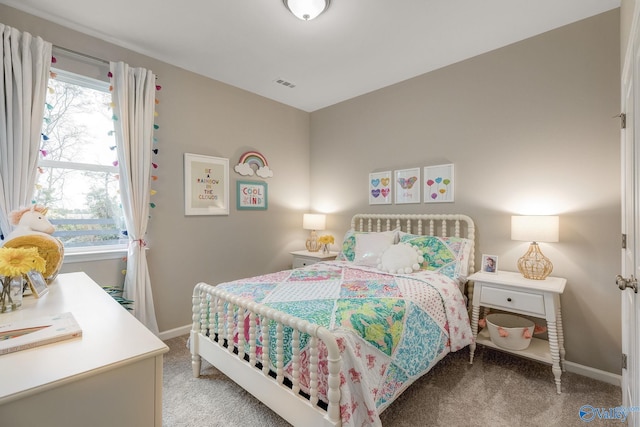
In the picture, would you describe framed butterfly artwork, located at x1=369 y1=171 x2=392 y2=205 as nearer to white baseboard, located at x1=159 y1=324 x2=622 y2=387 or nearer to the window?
white baseboard, located at x1=159 y1=324 x2=622 y2=387

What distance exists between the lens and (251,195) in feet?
11.8

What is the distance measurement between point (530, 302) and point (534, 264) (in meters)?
0.35

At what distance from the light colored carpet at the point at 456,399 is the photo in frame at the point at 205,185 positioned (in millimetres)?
1510

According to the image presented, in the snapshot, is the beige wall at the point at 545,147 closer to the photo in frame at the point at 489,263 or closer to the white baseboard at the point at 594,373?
the white baseboard at the point at 594,373

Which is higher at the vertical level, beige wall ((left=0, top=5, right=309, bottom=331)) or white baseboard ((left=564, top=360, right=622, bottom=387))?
beige wall ((left=0, top=5, right=309, bottom=331))

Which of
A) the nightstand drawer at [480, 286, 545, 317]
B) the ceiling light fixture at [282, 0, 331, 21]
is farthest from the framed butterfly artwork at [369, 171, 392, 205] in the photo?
the ceiling light fixture at [282, 0, 331, 21]

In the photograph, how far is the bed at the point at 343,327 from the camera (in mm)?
1366

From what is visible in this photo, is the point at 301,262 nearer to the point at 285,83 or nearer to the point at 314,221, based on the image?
the point at 314,221

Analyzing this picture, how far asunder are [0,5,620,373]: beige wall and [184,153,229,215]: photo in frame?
0.29 ft

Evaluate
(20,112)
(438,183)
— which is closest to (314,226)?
(438,183)

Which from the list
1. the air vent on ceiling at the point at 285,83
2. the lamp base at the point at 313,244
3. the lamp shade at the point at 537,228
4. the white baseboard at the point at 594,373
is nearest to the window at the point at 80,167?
the air vent on ceiling at the point at 285,83

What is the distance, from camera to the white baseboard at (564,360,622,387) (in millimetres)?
2088

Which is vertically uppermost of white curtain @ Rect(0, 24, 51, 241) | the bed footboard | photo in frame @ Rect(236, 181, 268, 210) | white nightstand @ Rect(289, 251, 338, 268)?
white curtain @ Rect(0, 24, 51, 241)

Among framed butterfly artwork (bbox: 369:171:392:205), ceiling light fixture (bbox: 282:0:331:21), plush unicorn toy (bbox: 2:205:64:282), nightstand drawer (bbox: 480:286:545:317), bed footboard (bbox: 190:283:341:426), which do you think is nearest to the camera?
bed footboard (bbox: 190:283:341:426)
